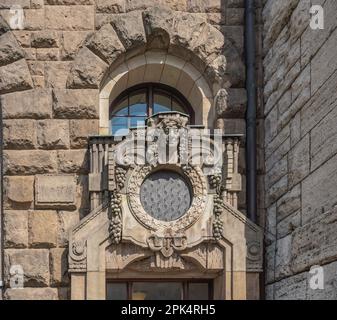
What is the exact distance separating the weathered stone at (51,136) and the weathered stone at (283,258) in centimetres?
265

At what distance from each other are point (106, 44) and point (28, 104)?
3.72 ft

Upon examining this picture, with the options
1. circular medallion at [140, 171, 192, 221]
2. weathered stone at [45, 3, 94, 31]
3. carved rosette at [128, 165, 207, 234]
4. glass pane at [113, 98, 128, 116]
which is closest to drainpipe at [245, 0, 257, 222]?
carved rosette at [128, 165, 207, 234]

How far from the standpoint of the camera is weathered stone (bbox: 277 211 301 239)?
23.0 ft

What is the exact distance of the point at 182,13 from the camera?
882cm

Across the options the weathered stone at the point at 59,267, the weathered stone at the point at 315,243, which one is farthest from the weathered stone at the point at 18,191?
the weathered stone at the point at 315,243

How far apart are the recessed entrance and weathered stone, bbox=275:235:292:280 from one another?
1.13 m

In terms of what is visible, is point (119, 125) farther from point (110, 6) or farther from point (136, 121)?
point (110, 6)

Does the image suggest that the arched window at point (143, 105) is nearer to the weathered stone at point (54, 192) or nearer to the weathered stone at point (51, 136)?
the weathered stone at point (51, 136)

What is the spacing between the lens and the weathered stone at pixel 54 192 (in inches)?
329

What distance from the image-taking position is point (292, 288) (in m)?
7.09

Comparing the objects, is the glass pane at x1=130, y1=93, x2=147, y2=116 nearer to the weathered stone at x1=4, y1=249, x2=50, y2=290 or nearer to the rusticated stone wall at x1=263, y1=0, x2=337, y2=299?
the rusticated stone wall at x1=263, y1=0, x2=337, y2=299

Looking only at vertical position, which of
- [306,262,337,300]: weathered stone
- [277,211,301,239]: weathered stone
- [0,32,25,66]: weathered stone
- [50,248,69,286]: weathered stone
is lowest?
[306,262,337,300]: weathered stone

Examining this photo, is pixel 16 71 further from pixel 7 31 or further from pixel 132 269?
pixel 132 269

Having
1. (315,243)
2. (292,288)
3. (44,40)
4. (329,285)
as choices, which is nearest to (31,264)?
(44,40)
